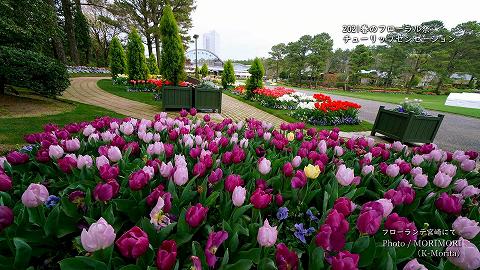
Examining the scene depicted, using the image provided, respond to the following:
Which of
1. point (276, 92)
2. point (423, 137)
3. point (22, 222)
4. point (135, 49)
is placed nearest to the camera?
point (22, 222)

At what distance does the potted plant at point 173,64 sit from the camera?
952cm

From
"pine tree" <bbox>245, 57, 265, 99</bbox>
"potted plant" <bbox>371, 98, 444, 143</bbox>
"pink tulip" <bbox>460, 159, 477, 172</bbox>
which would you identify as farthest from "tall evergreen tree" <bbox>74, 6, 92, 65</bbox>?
"pink tulip" <bbox>460, 159, 477, 172</bbox>

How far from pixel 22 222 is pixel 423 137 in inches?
324

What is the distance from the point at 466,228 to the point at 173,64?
32.9 feet

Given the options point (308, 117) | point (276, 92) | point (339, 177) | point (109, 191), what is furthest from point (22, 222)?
point (276, 92)

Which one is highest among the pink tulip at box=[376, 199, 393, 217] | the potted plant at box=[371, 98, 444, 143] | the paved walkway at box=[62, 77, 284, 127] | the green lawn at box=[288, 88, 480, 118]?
the pink tulip at box=[376, 199, 393, 217]

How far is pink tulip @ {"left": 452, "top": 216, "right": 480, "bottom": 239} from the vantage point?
129cm

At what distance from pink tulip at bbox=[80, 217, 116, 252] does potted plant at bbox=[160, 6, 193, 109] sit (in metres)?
8.82

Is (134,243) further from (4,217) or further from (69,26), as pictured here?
(69,26)

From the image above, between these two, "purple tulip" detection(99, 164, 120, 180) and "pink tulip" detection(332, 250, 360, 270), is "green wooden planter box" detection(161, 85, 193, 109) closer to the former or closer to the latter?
"purple tulip" detection(99, 164, 120, 180)

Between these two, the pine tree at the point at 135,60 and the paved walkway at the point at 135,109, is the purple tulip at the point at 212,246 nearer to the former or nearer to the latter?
the paved walkway at the point at 135,109

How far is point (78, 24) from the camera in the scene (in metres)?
29.4

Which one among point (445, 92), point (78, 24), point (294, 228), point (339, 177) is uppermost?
point (78, 24)

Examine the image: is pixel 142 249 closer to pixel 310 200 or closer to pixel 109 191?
pixel 109 191
